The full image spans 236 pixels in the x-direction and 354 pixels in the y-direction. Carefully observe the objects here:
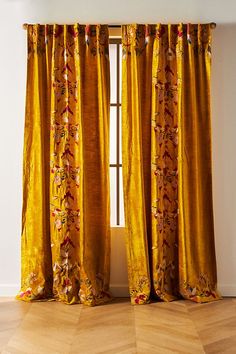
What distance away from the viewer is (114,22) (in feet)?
13.4

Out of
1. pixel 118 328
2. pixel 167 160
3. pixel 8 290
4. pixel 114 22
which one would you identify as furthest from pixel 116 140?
pixel 118 328

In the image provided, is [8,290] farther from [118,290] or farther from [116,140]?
[116,140]

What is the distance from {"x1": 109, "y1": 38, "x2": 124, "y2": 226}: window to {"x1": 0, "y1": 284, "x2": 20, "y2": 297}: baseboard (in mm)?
937

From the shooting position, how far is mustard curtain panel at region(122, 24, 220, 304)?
3.96m

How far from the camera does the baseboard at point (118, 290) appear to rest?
4137 mm

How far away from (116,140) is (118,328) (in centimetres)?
160

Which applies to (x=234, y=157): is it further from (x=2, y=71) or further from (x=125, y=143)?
(x=2, y=71)

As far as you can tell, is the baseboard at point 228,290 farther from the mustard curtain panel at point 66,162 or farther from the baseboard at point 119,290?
the mustard curtain panel at point 66,162

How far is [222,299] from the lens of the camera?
A: 13.3 feet

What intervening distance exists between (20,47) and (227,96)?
66.3 inches

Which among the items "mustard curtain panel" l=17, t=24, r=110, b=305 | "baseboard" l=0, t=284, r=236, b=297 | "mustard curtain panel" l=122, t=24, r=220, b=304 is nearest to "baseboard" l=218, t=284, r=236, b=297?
"baseboard" l=0, t=284, r=236, b=297

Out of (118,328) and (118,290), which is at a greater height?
(118,290)

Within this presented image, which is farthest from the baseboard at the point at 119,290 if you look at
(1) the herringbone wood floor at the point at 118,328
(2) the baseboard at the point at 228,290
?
(2) the baseboard at the point at 228,290

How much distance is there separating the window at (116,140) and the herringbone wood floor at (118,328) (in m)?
0.75
